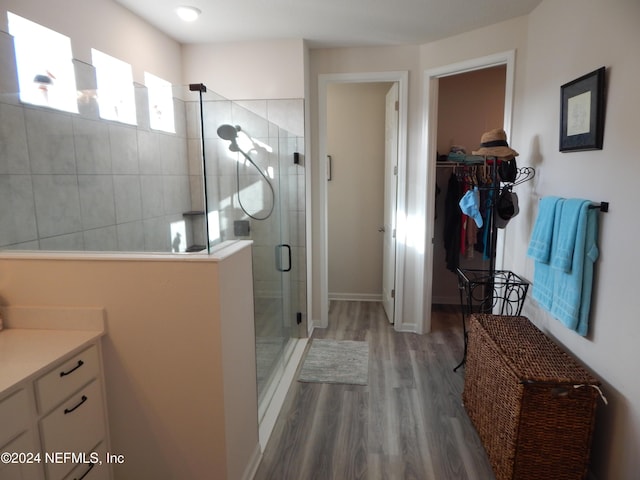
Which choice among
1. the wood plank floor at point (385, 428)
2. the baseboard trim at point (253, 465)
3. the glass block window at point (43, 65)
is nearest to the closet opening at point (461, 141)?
the wood plank floor at point (385, 428)

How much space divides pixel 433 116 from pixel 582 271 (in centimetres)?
201

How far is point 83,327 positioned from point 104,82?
5.27 ft

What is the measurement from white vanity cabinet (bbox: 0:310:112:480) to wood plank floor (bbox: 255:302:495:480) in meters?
0.86

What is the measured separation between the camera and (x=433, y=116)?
341 cm

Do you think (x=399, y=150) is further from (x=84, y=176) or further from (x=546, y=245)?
(x=84, y=176)

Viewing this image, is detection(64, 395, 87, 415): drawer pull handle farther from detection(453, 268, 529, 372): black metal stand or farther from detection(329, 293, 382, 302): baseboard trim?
detection(329, 293, 382, 302): baseboard trim

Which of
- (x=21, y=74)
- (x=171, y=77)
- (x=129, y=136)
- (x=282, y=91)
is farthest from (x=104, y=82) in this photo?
(x=282, y=91)

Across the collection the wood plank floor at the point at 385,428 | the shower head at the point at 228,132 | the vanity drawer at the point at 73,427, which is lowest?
the wood plank floor at the point at 385,428

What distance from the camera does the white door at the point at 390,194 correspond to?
3662 millimetres

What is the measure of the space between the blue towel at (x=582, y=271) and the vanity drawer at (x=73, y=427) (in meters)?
2.23

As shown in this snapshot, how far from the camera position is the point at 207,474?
5.42 ft

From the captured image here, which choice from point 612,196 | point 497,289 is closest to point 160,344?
point 612,196

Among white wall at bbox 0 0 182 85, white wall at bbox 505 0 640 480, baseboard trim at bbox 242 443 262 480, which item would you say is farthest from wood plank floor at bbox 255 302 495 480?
white wall at bbox 0 0 182 85

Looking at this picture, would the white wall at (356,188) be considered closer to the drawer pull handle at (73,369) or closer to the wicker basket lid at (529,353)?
the wicker basket lid at (529,353)
